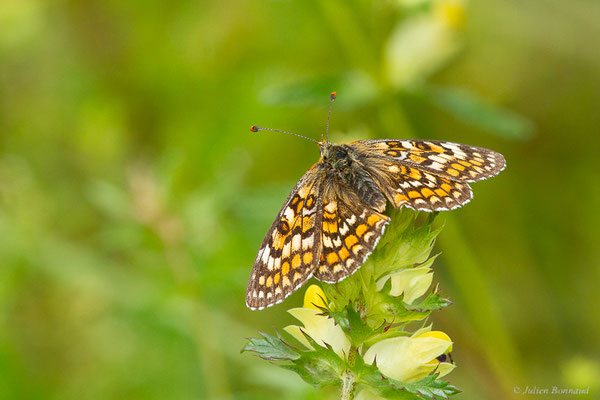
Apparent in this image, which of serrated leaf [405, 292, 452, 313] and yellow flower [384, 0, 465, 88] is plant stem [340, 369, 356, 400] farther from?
yellow flower [384, 0, 465, 88]

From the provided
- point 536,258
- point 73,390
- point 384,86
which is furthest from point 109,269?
point 536,258

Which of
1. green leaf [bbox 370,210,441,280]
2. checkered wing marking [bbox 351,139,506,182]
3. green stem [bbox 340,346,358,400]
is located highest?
checkered wing marking [bbox 351,139,506,182]

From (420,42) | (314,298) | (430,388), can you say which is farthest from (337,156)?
(420,42)

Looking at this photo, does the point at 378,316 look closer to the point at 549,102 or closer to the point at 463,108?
the point at 463,108

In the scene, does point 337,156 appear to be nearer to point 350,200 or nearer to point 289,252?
point 350,200

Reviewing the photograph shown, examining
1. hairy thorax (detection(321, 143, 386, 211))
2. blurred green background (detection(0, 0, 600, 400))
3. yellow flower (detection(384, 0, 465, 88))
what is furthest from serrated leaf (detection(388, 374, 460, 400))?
yellow flower (detection(384, 0, 465, 88))

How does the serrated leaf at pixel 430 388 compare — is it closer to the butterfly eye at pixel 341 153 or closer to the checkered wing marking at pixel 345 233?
the checkered wing marking at pixel 345 233
